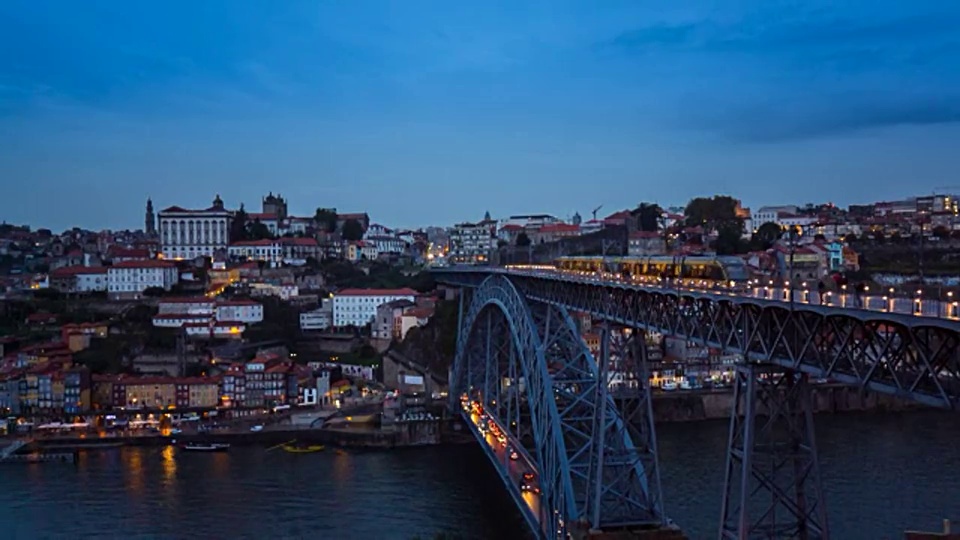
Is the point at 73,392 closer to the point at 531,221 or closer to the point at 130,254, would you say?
the point at 130,254

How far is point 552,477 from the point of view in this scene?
563 inches

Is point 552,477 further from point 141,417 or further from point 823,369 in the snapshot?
point 141,417

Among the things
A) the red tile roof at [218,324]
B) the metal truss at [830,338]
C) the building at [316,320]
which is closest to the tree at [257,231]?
the building at [316,320]

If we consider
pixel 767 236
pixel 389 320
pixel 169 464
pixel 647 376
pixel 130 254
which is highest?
pixel 767 236

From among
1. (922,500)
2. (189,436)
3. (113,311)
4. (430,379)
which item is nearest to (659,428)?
(430,379)

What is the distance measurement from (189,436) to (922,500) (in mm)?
20104

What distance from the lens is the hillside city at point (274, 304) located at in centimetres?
3186

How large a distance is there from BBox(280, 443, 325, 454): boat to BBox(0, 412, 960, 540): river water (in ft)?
1.24

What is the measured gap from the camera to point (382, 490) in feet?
70.7

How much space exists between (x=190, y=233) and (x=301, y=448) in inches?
1278

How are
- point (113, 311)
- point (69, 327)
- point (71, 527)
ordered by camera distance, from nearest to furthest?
1. point (71, 527)
2. point (69, 327)
3. point (113, 311)

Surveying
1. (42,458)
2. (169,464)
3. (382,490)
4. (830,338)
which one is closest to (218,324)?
(42,458)

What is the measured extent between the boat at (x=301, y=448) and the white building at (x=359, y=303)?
13812 millimetres

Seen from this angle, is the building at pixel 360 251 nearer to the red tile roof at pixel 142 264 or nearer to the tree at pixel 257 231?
the tree at pixel 257 231
